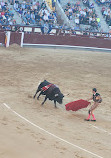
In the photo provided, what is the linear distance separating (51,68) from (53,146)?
1062 centimetres

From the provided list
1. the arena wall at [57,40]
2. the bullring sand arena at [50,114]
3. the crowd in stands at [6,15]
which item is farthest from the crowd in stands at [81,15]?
the bullring sand arena at [50,114]

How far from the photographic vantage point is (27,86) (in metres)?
13.2

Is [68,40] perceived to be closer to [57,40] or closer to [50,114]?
[57,40]

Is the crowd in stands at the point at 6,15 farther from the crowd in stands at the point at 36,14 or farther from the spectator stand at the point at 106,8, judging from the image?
the spectator stand at the point at 106,8

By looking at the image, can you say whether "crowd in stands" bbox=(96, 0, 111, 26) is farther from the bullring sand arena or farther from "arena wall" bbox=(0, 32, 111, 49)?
the bullring sand arena

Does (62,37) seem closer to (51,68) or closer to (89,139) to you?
(51,68)

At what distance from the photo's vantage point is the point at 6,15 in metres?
25.0

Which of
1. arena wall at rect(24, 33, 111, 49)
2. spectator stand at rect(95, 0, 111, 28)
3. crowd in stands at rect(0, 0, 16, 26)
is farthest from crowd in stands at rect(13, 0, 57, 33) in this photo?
spectator stand at rect(95, 0, 111, 28)

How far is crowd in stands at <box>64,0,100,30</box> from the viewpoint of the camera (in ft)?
101

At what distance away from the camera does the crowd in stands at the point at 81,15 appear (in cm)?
3070

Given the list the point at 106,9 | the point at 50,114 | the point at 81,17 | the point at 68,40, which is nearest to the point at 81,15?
the point at 81,17

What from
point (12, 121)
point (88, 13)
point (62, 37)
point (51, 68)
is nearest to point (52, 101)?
point (12, 121)

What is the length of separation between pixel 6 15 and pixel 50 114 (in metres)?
16.5

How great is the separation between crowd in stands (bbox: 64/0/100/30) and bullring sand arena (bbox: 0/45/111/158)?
38.3 feet
